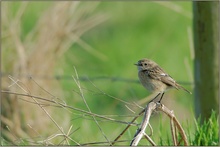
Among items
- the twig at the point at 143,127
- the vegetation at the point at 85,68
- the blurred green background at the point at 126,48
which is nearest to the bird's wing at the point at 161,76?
the vegetation at the point at 85,68

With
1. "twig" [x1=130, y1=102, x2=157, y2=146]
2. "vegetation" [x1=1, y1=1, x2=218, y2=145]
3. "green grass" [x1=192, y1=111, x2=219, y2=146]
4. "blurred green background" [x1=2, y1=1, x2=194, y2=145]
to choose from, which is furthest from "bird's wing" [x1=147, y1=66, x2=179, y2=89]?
"blurred green background" [x1=2, y1=1, x2=194, y2=145]

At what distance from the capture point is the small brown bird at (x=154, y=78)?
14.8ft

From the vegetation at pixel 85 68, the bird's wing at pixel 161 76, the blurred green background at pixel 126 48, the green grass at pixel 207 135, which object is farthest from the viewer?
the blurred green background at pixel 126 48

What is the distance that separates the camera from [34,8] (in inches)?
440

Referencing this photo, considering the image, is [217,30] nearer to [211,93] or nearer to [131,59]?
[211,93]

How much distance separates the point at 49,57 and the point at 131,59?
3302 millimetres

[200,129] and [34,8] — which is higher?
[34,8]

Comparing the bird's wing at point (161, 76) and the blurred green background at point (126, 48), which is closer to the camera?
the bird's wing at point (161, 76)

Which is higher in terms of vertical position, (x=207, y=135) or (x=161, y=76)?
(x=161, y=76)

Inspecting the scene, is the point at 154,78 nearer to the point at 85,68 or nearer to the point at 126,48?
the point at 85,68

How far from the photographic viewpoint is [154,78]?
459 centimetres

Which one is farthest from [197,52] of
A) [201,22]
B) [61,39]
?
[61,39]

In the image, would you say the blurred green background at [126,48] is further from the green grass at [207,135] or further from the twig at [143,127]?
the twig at [143,127]

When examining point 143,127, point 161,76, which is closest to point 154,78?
point 161,76
